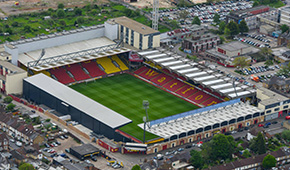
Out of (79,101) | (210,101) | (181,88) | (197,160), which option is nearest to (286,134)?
(210,101)

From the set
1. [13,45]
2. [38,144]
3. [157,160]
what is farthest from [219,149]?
[13,45]

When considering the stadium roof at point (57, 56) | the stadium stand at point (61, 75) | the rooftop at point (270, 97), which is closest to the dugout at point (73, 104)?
the stadium roof at point (57, 56)

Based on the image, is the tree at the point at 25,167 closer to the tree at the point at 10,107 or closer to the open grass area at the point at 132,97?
the open grass area at the point at 132,97

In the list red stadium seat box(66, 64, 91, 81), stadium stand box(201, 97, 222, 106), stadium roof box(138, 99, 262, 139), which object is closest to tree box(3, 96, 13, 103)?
red stadium seat box(66, 64, 91, 81)

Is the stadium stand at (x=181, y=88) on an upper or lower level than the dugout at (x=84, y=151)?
upper

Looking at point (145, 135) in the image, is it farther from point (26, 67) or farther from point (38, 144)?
point (26, 67)

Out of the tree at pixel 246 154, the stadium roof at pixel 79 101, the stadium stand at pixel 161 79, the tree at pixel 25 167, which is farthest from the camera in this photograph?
the stadium stand at pixel 161 79
